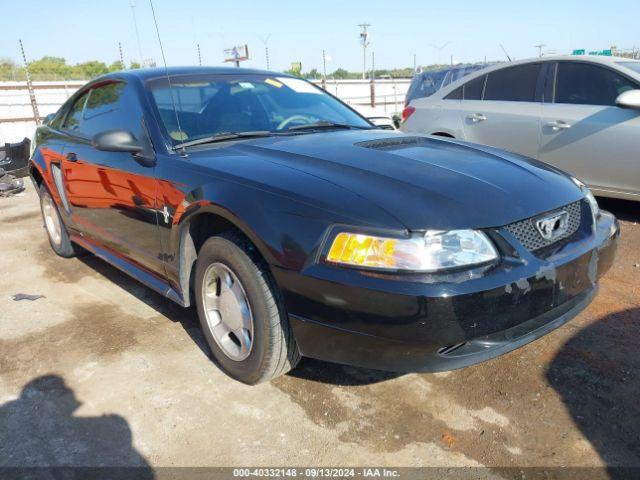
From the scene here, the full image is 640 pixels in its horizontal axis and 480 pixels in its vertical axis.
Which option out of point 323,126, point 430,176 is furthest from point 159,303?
point 430,176

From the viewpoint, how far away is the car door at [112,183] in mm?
2939

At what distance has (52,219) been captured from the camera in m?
4.68

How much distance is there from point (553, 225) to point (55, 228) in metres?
4.11

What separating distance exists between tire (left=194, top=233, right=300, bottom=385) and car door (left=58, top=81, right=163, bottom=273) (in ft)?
1.60

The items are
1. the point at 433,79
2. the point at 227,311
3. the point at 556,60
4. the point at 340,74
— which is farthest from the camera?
the point at 340,74

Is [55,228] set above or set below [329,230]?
below

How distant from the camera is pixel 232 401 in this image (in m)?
2.47

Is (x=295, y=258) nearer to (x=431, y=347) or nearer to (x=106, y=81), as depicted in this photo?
(x=431, y=347)

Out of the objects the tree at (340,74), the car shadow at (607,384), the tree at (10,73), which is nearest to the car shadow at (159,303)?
the car shadow at (607,384)

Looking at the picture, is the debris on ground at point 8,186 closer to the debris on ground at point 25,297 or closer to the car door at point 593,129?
the debris on ground at point 25,297

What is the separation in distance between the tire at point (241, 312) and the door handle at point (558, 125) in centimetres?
389

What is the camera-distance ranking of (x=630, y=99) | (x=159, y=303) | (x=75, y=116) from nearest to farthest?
(x=159, y=303) → (x=75, y=116) → (x=630, y=99)

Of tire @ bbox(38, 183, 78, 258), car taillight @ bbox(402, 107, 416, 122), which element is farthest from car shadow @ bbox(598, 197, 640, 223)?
tire @ bbox(38, 183, 78, 258)

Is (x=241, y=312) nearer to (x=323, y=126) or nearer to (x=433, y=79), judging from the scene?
(x=323, y=126)
